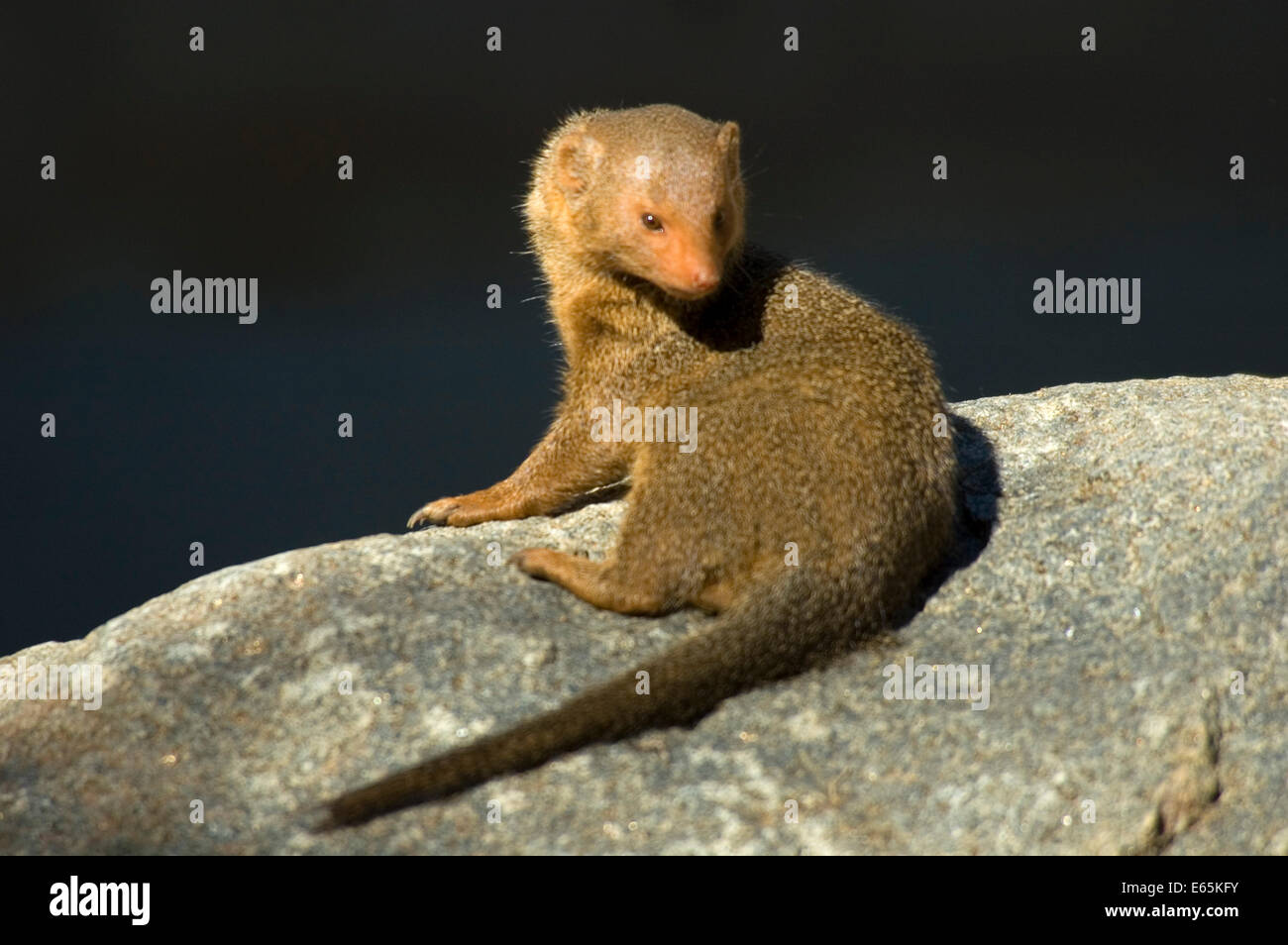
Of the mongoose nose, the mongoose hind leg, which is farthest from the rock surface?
the mongoose nose

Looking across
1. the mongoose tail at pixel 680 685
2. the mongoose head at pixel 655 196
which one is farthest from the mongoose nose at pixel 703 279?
the mongoose tail at pixel 680 685

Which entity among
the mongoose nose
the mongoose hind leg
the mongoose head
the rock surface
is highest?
the mongoose head

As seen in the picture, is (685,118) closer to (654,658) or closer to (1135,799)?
(654,658)

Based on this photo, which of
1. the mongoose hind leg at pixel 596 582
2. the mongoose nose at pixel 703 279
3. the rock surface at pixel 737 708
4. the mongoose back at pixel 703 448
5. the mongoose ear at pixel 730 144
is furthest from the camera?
the mongoose ear at pixel 730 144

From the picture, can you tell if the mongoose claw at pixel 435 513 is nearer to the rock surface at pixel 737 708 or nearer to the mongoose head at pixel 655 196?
the rock surface at pixel 737 708

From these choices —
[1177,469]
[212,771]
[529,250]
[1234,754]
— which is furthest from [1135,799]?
[529,250]

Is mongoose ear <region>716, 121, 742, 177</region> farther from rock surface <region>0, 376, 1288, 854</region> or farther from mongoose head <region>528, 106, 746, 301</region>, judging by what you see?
rock surface <region>0, 376, 1288, 854</region>
